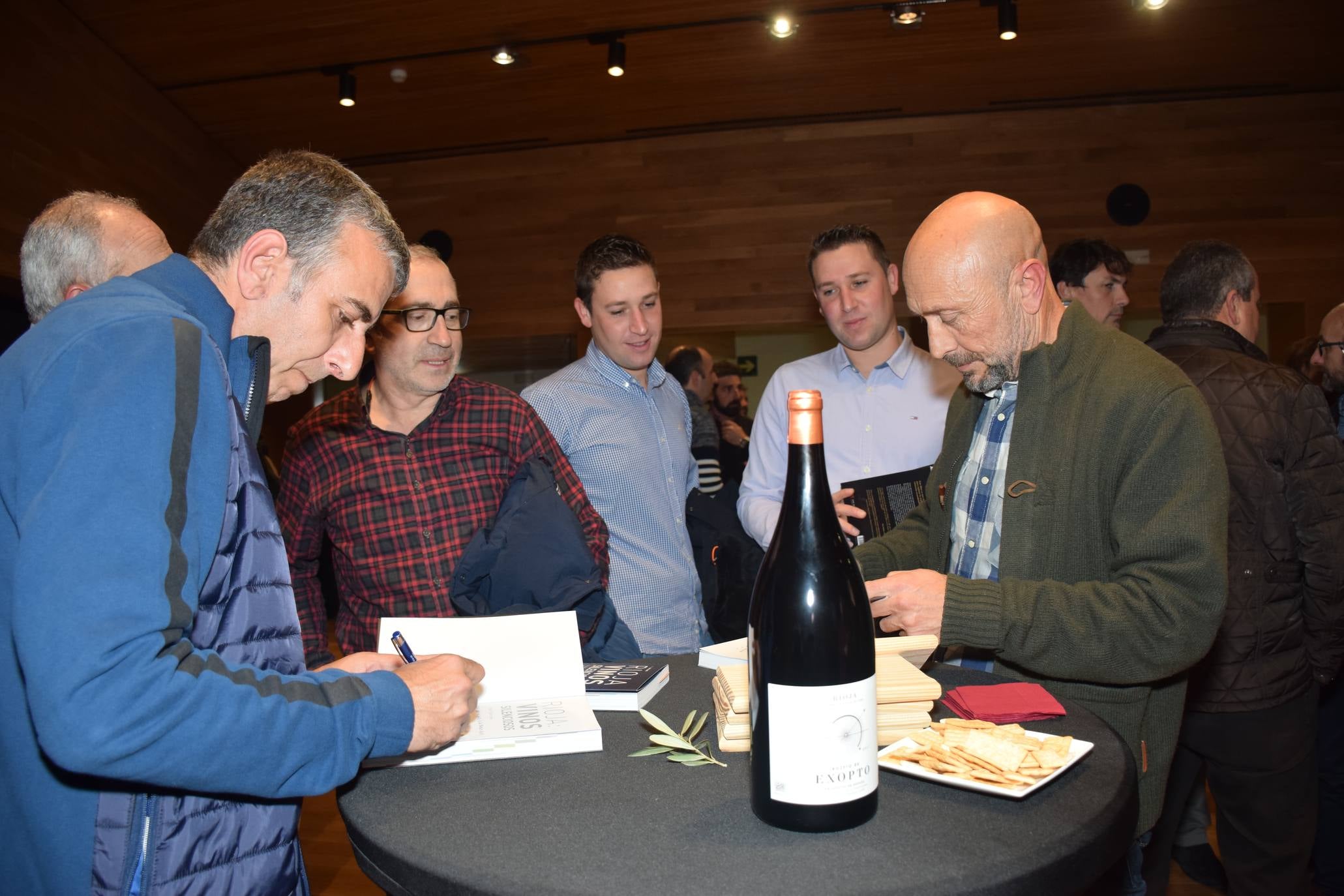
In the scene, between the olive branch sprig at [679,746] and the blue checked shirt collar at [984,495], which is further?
the blue checked shirt collar at [984,495]

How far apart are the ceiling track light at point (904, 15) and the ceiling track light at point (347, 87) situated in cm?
389

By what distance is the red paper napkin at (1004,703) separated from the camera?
1267 millimetres

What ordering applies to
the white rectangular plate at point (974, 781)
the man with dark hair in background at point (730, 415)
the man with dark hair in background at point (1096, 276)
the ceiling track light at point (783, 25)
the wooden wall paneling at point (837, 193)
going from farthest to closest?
the wooden wall paneling at point (837, 193) → the ceiling track light at point (783, 25) → the man with dark hair in background at point (730, 415) → the man with dark hair in background at point (1096, 276) → the white rectangular plate at point (974, 781)

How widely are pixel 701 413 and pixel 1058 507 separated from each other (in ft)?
9.14

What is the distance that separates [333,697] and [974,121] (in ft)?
26.2

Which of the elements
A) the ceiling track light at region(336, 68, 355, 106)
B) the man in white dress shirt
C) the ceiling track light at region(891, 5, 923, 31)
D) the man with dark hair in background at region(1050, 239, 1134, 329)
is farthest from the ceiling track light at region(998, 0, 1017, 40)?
the ceiling track light at region(336, 68, 355, 106)

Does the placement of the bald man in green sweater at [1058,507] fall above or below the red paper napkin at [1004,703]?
above

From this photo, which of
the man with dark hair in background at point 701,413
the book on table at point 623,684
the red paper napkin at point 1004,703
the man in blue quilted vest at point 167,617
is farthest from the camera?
the man with dark hair in background at point 701,413

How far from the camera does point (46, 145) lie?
6133 millimetres

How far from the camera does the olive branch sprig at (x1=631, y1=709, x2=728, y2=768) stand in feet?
3.68

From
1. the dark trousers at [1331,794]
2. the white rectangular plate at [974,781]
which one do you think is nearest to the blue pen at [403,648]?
the white rectangular plate at [974,781]

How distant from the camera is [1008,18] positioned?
5.95m

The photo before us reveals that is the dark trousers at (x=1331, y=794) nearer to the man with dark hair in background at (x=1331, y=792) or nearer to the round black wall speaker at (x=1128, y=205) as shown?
the man with dark hair in background at (x=1331, y=792)

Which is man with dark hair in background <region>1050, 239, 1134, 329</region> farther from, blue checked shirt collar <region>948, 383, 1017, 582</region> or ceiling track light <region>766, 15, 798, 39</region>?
ceiling track light <region>766, 15, 798, 39</region>
